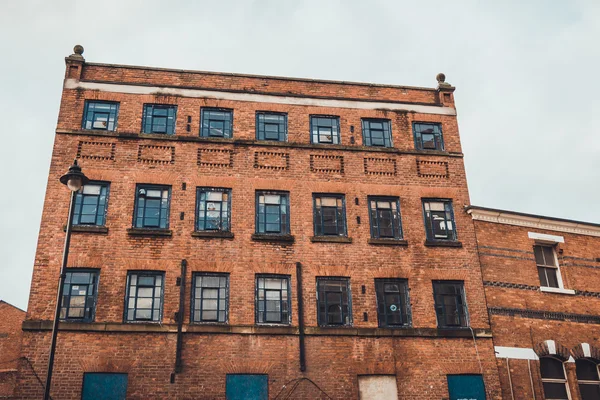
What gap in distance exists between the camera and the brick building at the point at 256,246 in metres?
16.3

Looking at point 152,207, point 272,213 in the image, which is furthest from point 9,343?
point 272,213

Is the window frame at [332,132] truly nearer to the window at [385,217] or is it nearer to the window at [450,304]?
the window at [385,217]

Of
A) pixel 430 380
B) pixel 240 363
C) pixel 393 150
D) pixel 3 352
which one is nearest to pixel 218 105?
pixel 393 150

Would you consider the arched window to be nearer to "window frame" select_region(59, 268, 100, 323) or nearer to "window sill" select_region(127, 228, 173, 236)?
"window sill" select_region(127, 228, 173, 236)

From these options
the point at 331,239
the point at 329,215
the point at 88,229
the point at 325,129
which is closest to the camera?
the point at 88,229

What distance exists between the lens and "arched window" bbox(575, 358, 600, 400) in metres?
18.0

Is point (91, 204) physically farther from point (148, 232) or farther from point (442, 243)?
point (442, 243)

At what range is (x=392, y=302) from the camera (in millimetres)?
18016

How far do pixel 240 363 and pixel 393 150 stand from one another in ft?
29.7

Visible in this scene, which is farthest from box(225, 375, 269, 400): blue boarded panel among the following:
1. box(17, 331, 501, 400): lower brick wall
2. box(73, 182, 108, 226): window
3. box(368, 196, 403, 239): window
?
box(73, 182, 108, 226): window

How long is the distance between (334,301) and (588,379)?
858cm

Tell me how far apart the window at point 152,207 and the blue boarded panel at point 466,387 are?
1001 cm

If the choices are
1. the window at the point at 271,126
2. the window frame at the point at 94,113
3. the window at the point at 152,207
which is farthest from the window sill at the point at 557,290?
the window frame at the point at 94,113

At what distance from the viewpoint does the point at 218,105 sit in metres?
19.9
